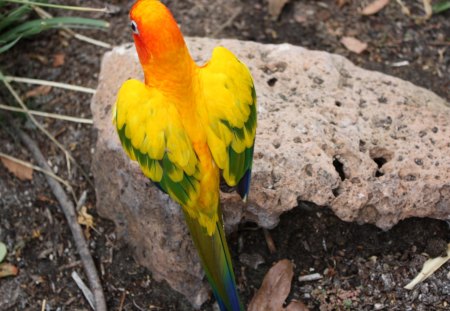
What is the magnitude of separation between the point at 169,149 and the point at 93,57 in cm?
163

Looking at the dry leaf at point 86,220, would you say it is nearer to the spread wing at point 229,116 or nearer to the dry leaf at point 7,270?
the dry leaf at point 7,270

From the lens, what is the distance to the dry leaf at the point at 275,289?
9.36ft

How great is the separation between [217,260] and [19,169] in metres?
1.37

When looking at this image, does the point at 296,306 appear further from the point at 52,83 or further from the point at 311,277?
the point at 52,83

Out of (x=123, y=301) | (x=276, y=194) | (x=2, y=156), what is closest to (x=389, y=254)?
(x=276, y=194)

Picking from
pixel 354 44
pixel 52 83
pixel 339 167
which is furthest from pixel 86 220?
pixel 354 44

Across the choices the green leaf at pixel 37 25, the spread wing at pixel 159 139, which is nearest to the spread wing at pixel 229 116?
the spread wing at pixel 159 139

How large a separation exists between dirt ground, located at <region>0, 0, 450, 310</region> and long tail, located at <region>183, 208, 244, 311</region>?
1.32 feet

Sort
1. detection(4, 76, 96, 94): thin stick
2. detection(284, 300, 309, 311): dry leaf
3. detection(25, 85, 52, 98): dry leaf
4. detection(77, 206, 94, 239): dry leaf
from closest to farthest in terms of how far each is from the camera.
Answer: detection(284, 300, 309, 311): dry leaf
detection(77, 206, 94, 239): dry leaf
detection(4, 76, 96, 94): thin stick
detection(25, 85, 52, 98): dry leaf

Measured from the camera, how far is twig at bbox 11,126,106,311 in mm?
3000

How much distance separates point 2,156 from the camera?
11.2 ft

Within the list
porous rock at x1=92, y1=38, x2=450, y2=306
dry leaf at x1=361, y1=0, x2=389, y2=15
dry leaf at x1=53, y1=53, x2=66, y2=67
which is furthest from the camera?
dry leaf at x1=361, y1=0, x2=389, y2=15

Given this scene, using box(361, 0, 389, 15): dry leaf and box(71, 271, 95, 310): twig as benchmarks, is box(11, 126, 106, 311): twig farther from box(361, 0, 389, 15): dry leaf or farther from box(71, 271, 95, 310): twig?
box(361, 0, 389, 15): dry leaf

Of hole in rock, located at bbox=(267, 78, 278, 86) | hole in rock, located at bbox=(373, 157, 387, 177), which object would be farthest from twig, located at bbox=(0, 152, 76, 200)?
hole in rock, located at bbox=(373, 157, 387, 177)
